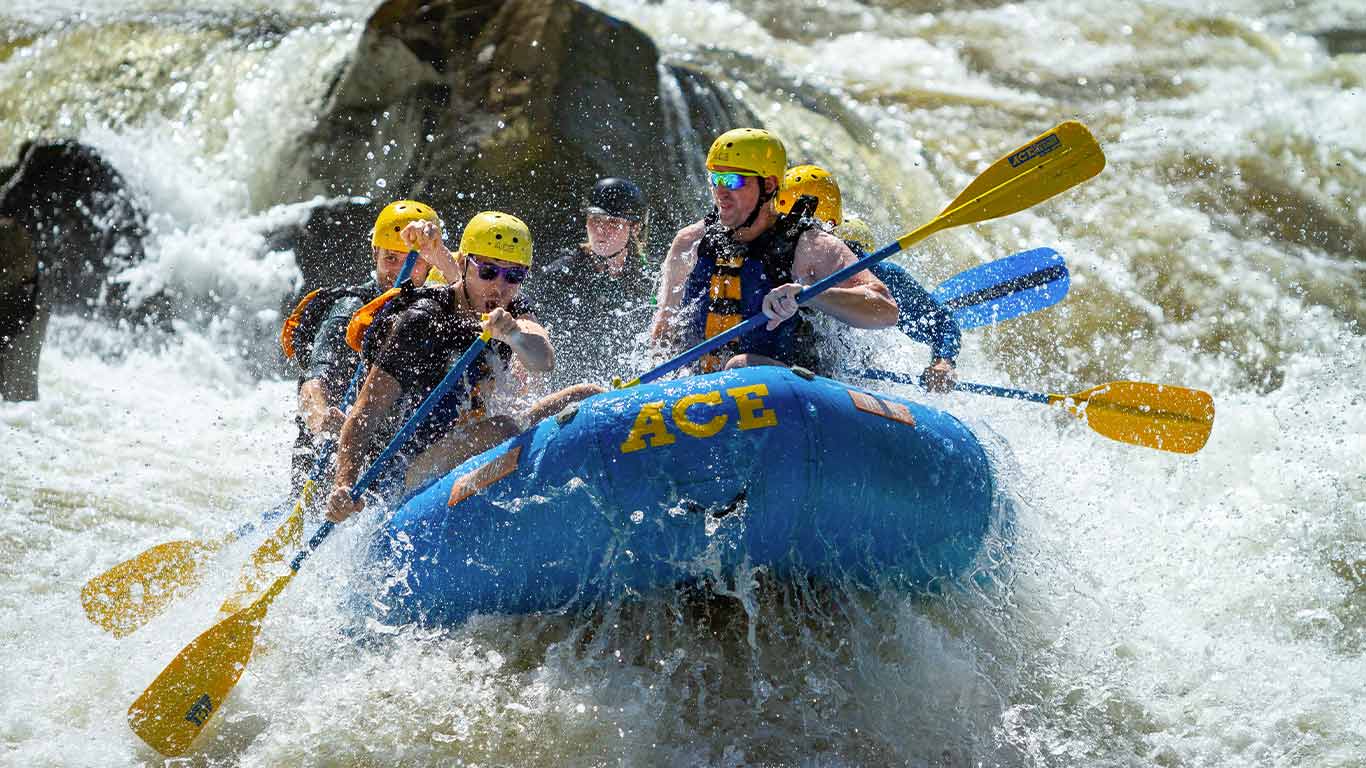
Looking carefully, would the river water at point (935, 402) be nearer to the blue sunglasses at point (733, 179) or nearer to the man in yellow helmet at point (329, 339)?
the man in yellow helmet at point (329, 339)

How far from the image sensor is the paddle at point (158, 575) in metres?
4.37

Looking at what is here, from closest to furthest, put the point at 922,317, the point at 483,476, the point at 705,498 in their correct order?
the point at 705,498 < the point at 483,476 < the point at 922,317

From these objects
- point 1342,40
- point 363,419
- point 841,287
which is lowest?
point 1342,40

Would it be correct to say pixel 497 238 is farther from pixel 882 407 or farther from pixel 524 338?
pixel 882 407

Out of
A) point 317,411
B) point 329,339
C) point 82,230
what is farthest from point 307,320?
point 82,230

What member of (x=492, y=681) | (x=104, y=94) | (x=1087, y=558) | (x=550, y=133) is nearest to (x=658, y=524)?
(x=492, y=681)

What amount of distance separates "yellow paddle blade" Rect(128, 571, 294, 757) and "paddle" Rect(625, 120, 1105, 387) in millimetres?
1599

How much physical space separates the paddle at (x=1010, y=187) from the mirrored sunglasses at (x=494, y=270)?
0.57 metres

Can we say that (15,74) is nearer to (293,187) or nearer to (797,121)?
(293,187)

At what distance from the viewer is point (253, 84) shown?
936cm

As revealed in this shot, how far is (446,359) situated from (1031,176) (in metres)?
2.27

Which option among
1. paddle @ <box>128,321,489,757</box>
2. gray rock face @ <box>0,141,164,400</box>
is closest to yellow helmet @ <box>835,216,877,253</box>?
paddle @ <box>128,321,489,757</box>

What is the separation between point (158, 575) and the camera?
462cm

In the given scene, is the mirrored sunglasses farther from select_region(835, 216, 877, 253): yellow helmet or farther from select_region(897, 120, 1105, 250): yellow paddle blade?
select_region(835, 216, 877, 253): yellow helmet
